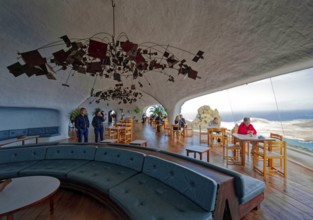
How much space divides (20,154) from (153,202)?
338 cm

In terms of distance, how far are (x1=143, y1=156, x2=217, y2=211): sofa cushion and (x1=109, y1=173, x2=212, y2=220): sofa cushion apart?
0.06 metres

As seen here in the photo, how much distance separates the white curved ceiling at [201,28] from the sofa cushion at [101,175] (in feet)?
11.6

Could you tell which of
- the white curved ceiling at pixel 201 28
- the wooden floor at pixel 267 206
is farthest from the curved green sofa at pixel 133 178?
the white curved ceiling at pixel 201 28

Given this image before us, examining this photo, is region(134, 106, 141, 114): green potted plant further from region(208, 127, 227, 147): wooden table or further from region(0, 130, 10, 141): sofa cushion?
region(208, 127, 227, 147): wooden table

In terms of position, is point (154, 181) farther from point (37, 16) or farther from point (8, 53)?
point (8, 53)

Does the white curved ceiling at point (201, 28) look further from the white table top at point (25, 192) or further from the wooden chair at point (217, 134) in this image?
the white table top at point (25, 192)

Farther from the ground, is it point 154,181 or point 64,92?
point 64,92

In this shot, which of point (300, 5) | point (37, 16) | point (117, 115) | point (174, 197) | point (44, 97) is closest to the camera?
point (174, 197)


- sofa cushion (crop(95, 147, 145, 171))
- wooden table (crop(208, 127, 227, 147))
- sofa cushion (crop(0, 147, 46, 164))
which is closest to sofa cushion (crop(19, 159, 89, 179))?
sofa cushion (crop(0, 147, 46, 164))

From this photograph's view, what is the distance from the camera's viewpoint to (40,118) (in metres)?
8.46

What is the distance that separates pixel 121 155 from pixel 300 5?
12.3ft

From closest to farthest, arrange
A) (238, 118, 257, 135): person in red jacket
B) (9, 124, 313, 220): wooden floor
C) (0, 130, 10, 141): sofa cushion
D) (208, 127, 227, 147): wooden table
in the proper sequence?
(9, 124, 313, 220): wooden floor < (238, 118, 257, 135): person in red jacket < (208, 127, 227, 147): wooden table < (0, 130, 10, 141): sofa cushion

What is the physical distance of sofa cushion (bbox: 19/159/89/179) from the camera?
8.50 feet

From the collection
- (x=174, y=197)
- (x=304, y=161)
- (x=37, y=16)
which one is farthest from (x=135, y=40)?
(x=304, y=161)
